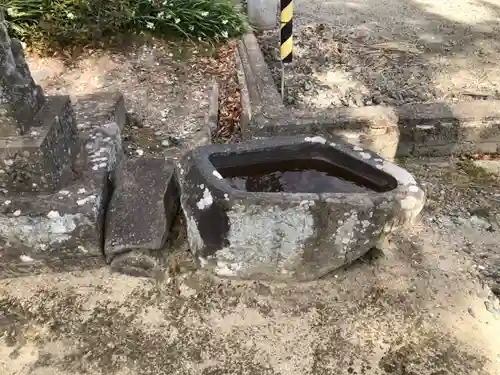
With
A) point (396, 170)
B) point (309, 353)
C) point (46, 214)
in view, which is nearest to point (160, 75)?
point (46, 214)

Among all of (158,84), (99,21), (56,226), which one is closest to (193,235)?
(56,226)

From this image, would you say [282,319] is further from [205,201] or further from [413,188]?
[413,188]

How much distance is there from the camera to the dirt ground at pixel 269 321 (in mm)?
2186

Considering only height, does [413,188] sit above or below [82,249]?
above

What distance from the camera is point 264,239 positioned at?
7.83 feet

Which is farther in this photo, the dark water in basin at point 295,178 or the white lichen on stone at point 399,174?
the dark water in basin at point 295,178

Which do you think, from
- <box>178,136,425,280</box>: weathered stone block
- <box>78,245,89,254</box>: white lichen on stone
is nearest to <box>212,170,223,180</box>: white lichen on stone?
<box>178,136,425,280</box>: weathered stone block

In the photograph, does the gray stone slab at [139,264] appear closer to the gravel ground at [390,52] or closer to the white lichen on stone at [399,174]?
the white lichen on stone at [399,174]

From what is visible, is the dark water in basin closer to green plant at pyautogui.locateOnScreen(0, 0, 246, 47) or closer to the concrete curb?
the concrete curb

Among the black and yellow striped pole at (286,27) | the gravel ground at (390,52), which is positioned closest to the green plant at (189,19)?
the gravel ground at (390,52)

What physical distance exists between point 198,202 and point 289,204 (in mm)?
455

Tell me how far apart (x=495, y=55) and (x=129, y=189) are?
4247 millimetres

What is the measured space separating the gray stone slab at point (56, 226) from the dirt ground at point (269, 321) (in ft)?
0.31

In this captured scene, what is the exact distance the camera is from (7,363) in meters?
2.19
